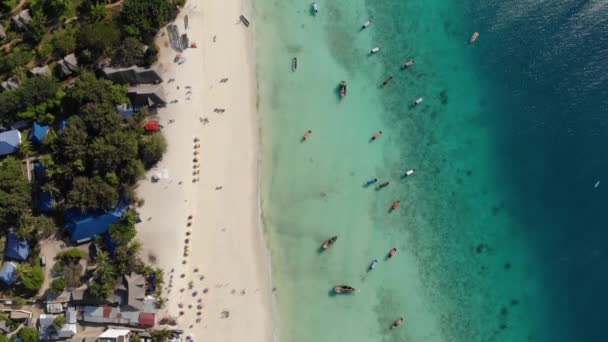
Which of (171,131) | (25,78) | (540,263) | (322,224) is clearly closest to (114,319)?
(171,131)

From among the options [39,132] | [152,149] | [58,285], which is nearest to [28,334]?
[58,285]

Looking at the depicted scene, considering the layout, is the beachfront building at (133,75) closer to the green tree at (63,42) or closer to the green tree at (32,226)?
the green tree at (63,42)

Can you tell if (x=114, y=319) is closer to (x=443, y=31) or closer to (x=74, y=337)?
(x=74, y=337)

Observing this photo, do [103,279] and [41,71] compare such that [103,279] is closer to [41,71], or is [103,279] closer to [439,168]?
[41,71]

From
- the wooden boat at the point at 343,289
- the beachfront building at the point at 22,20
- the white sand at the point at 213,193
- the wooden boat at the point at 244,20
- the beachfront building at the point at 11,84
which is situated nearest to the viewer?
the beachfront building at the point at 11,84

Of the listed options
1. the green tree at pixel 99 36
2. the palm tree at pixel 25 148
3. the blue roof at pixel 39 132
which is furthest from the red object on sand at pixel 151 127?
the palm tree at pixel 25 148

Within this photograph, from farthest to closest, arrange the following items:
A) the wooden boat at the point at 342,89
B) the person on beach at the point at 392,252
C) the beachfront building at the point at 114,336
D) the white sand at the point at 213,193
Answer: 1. the wooden boat at the point at 342,89
2. the person on beach at the point at 392,252
3. the white sand at the point at 213,193
4. the beachfront building at the point at 114,336
